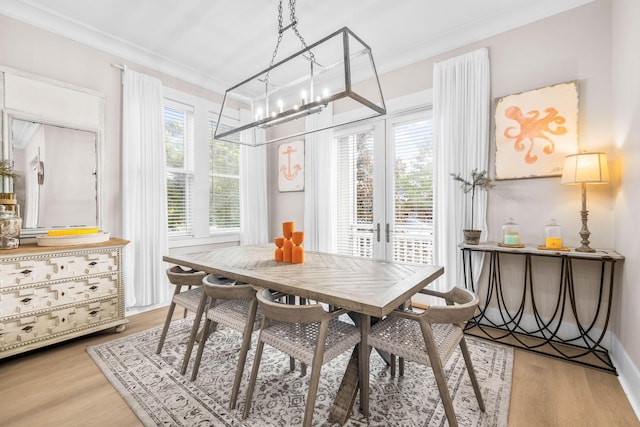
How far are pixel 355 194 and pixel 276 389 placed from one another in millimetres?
2585

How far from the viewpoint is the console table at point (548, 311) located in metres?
2.24

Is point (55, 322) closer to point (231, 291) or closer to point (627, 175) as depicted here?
point (231, 291)

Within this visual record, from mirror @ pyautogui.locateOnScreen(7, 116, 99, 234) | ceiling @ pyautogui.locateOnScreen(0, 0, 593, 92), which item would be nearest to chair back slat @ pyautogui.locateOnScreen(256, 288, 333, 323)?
ceiling @ pyautogui.locateOnScreen(0, 0, 593, 92)

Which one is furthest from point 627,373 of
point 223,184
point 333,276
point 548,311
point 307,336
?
point 223,184

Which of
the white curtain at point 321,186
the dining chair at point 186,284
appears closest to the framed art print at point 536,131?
the white curtain at point 321,186

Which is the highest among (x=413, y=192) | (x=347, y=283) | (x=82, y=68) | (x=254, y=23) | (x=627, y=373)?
(x=254, y=23)

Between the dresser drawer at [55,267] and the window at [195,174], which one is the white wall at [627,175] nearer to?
the dresser drawer at [55,267]

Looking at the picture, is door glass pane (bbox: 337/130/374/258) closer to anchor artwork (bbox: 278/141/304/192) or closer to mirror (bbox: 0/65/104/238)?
anchor artwork (bbox: 278/141/304/192)

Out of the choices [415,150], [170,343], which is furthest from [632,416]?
[170,343]

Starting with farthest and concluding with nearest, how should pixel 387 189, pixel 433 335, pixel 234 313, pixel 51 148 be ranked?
pixel 387 189 < pixel 51 148 < pixel 234 313 < pixel 433 335

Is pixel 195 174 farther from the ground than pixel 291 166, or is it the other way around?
pixel 291 166

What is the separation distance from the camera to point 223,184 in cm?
435

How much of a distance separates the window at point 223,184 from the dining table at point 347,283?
183 cm

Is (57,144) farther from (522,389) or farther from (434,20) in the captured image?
(522,389)
